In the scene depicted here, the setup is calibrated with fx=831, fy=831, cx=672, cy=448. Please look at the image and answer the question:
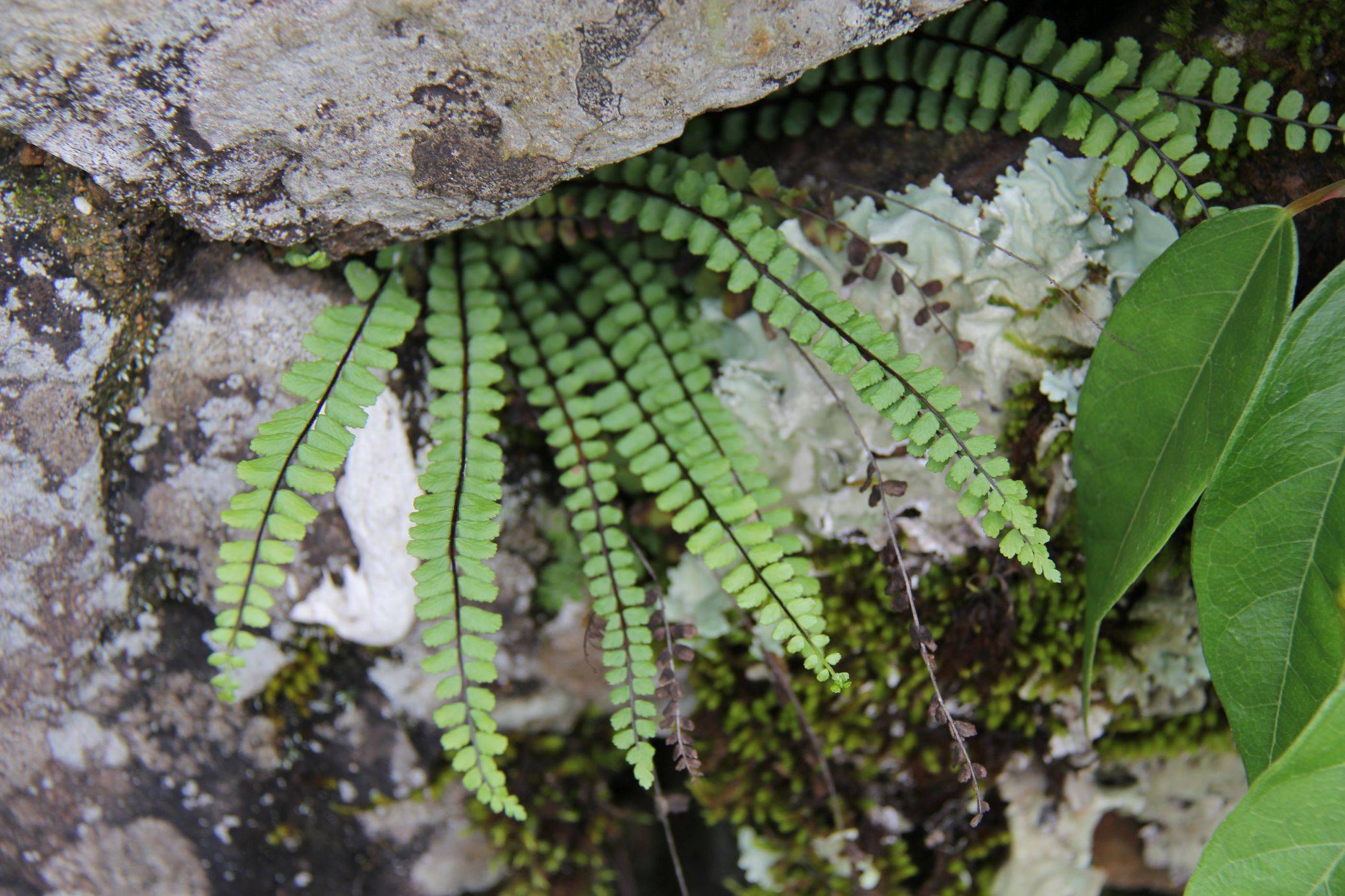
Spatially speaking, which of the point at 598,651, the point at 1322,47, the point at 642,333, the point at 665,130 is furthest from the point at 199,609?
the point at 1322,47

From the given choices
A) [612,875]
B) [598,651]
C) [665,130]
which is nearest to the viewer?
[665,130]

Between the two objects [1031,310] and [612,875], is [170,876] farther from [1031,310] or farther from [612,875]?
[1031,310]

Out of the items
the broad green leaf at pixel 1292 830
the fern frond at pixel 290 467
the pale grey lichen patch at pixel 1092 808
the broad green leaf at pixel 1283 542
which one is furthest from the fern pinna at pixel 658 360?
the pale grey lichen patch at pixel 1092 808

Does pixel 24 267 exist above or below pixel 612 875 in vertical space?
above

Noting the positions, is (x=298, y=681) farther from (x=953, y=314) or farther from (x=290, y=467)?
(x=953, y=314)

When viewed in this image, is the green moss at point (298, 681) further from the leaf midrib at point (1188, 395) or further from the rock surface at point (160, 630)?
the leaf midrib at point (1188, 395)

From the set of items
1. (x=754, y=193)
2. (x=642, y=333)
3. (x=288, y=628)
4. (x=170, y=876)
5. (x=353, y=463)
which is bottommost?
(x=170, y=876)
